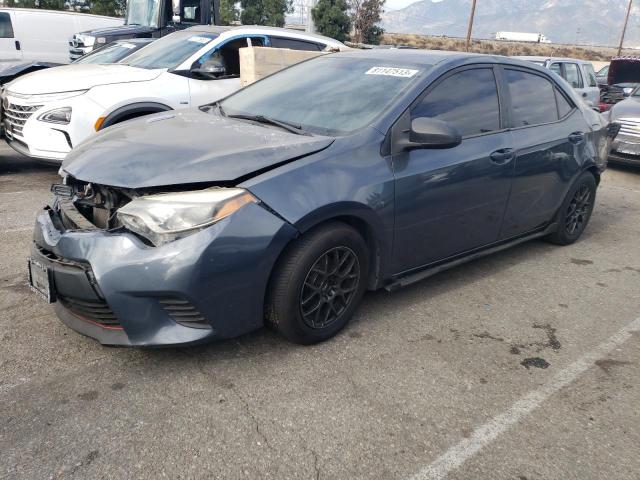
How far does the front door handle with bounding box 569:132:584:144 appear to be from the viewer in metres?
4.60

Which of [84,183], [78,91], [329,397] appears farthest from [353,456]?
[78,91]

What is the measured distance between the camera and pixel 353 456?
2.30 m

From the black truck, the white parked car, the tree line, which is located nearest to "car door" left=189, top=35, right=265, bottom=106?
the white parked car

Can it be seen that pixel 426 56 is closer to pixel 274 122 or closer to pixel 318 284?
pixel 274 122

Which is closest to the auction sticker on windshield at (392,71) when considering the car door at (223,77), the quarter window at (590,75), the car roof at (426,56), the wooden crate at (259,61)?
the car roof at (426,56)

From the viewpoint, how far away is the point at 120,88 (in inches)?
232

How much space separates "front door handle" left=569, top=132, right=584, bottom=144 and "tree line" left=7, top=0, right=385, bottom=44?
2350 centimetres

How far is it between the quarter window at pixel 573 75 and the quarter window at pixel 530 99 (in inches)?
300

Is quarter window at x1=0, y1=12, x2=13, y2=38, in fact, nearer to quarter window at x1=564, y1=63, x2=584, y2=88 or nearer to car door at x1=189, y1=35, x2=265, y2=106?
car door at x1=189, y1=35, x2=265, y2=106

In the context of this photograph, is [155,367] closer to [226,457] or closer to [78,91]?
[226,457]

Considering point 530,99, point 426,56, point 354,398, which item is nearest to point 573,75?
point 530,99

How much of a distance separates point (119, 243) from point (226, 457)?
107 cm

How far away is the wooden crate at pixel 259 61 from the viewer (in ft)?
21.3

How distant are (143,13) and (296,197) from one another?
11293mm
